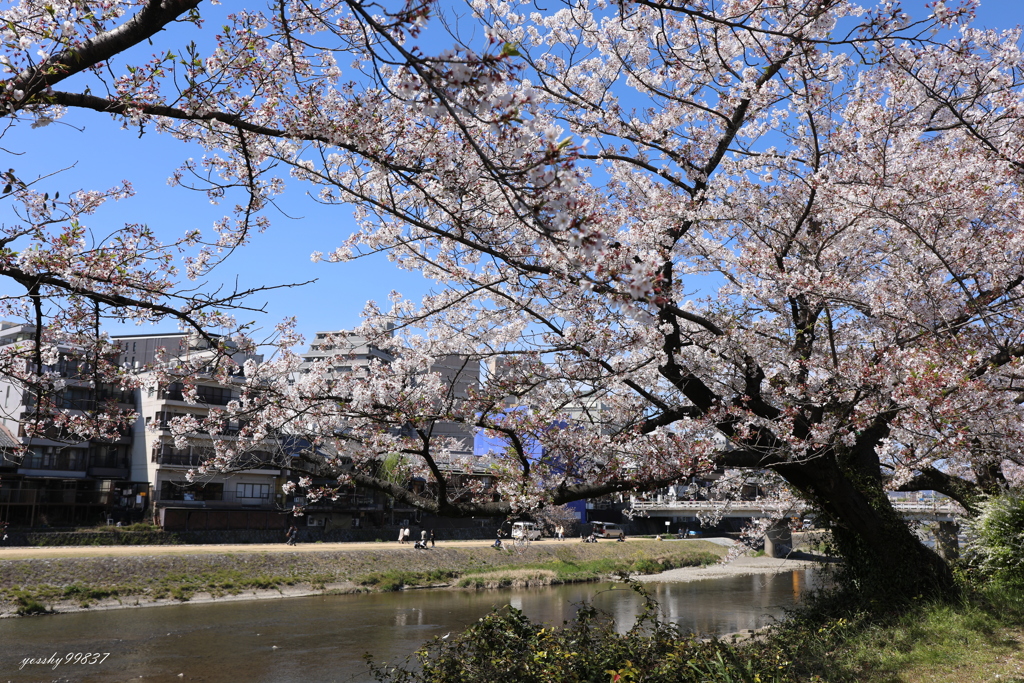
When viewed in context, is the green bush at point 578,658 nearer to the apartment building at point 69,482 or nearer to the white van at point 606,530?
the apartment building at point 69,482

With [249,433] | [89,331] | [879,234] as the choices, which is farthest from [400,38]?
[879,234]

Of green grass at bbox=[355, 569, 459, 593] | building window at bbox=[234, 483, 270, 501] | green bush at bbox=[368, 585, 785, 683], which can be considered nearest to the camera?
green bush at bbox=[368, 585, 785, 683]

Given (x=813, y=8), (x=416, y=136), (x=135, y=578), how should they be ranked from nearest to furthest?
(x=416, y=136) < (x=813, y=8) < (x=135, y=578)

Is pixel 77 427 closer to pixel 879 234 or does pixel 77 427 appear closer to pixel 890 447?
pixel 879 234

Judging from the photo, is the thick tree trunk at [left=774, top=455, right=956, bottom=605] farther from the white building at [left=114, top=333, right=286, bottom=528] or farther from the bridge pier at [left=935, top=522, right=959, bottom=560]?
the white building at [left=114, top=333, right=286, bottom=528]

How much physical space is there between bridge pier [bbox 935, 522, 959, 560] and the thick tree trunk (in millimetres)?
3824

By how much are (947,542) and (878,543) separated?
4796 millimetres

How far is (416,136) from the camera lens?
4.55 meters

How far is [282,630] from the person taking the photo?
15.3 m

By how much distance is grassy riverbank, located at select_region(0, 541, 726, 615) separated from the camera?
16.8 meters

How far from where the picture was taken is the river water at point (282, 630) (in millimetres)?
11586

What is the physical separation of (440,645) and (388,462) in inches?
125

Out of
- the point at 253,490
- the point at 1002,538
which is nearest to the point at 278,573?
the point at 253,490

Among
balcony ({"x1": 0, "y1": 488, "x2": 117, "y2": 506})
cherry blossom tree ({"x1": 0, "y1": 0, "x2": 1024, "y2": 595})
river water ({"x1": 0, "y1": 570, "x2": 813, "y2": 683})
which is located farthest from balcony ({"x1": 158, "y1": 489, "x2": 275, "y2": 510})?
cherry blossom tree ({"x1": 0, "y1": 0, "x2": 1024, "y2": 595})
